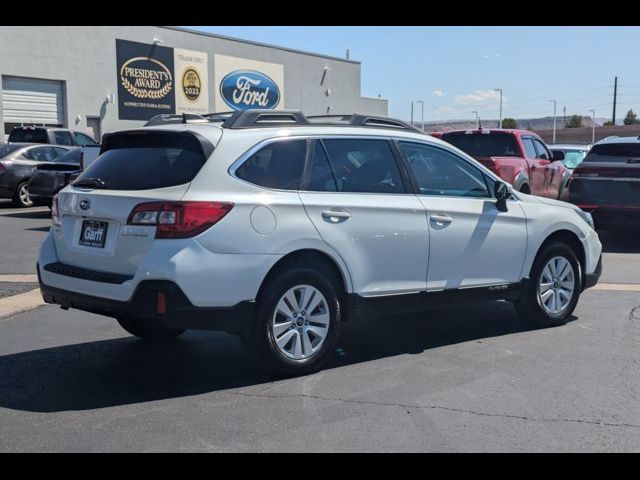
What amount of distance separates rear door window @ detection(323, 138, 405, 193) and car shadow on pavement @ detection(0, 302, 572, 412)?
4.59 ft

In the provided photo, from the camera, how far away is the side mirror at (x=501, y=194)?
6.60m

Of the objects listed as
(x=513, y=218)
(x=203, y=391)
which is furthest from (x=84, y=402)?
(x=513, y=218)

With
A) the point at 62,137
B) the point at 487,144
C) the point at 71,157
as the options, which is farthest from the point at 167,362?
the point at 62,137

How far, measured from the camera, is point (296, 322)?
17.7ft

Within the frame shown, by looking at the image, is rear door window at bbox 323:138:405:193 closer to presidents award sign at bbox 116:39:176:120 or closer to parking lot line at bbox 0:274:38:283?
parking lot line at bbox 0:274:38:283

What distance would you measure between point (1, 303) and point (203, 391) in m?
3.86

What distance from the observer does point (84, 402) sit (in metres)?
4.91

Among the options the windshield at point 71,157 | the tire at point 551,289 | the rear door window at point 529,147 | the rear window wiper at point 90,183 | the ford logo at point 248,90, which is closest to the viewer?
the rear window wiper at point 90,183

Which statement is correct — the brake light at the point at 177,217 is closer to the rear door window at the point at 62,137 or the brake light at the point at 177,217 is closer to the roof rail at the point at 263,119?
the roof rail at the point at 263,119

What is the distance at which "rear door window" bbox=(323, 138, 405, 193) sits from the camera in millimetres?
5793

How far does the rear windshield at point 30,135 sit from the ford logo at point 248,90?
50.1 feet

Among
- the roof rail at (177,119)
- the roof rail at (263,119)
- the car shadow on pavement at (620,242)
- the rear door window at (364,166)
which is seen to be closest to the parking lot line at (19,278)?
the roof rail at (177,119)

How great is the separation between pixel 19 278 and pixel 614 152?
9605mm
